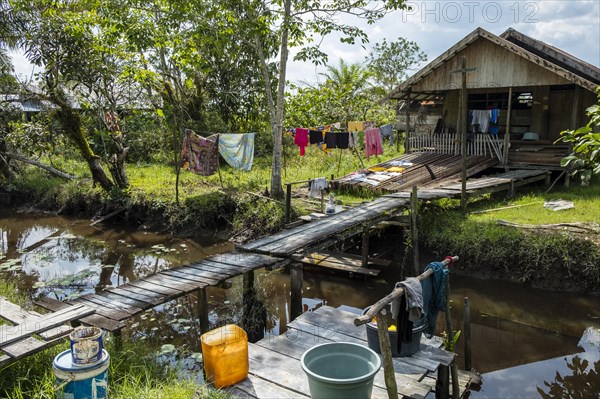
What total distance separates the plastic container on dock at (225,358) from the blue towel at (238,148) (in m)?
8.91

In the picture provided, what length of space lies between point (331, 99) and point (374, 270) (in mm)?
12004

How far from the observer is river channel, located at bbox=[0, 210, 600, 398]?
6.75 m

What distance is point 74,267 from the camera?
10.6m

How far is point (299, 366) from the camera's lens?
15.1 ft

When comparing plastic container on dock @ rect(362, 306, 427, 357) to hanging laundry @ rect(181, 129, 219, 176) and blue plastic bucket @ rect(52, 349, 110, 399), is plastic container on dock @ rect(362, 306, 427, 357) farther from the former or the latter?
hanging laundry @ rect(181, 129, 219, 176)

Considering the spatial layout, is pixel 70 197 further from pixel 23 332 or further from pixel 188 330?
pixel 23 332

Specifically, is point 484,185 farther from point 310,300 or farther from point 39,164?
point 39,164

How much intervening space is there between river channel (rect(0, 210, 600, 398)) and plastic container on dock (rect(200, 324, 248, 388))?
269cm

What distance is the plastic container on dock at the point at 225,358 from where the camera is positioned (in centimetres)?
416

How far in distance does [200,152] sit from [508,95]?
965 cm

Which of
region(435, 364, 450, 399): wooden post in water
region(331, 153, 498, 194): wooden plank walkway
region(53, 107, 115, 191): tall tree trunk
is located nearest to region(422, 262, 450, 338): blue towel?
region(435, 364, 450, 399): wooden post in water

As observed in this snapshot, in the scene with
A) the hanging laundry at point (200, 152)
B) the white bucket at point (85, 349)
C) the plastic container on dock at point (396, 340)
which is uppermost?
the hanging laundry at point (200, 152)

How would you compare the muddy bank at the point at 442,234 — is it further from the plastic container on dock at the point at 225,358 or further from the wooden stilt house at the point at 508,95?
the plastic container on dock at the point at 225,358

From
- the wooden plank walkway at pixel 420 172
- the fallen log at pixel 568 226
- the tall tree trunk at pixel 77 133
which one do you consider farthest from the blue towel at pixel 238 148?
the fallen log at pixel 568 226
